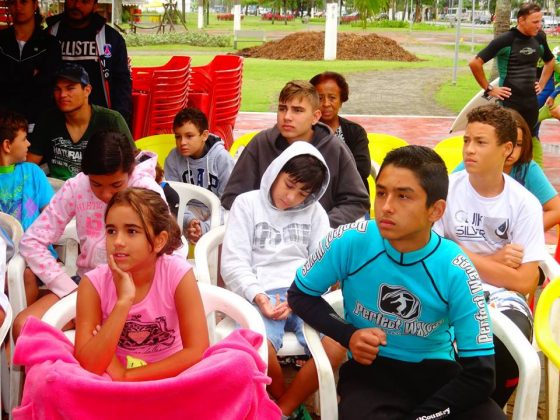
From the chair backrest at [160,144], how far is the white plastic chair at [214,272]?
5.58 feet

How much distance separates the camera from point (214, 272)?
3.87m

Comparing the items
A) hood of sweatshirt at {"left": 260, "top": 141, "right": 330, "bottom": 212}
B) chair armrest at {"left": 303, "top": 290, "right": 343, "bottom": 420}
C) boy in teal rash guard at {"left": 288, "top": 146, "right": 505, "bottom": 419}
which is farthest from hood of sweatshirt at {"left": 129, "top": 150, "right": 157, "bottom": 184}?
chair armrest at {"left": 303, "top": 290, "right": 343, "bottom": 420}

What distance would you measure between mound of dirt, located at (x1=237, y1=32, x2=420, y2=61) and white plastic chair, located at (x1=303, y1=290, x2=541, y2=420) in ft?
83.8

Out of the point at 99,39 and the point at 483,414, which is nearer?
the point at 483,414

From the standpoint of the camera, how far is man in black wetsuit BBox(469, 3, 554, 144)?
295 inches

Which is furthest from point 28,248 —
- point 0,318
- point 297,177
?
point 297,177

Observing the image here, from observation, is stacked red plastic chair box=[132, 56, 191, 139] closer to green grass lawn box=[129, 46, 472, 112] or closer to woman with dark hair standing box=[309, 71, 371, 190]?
woman with dark hair standing box=[309, 71, 371, 190]

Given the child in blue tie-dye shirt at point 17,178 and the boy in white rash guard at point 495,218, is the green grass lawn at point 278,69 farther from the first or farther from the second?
the boy in white rash guard at point 495,218

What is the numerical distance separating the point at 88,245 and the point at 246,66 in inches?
834

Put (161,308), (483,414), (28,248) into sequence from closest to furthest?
(483,414)
(161,308)
(28,248)

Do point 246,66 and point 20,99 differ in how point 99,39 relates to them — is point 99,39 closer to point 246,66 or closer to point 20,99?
point 20,99

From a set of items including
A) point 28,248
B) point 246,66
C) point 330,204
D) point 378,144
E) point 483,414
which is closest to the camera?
point 483,414

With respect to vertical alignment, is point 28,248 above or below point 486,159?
below

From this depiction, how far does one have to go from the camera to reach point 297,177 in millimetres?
3305
